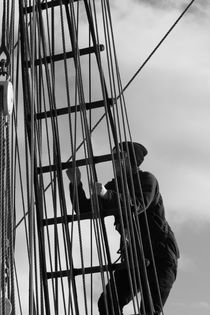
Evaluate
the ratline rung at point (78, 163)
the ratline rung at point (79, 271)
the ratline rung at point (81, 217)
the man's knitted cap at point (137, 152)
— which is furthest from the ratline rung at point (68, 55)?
the ratline rung at point (79, 271)

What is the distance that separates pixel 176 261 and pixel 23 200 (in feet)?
4.74

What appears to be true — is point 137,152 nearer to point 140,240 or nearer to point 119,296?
point 140,240

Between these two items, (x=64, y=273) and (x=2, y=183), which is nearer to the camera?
(x=2, y=183)

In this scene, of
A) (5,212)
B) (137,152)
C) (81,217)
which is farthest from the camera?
(81,217)

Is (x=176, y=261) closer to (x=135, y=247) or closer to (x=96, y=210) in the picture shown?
(x=135, y=247)

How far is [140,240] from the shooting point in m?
4.34

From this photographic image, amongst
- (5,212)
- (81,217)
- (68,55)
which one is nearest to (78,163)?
(81,217)

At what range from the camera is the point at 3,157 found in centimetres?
328

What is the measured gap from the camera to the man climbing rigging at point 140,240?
4.28 meters

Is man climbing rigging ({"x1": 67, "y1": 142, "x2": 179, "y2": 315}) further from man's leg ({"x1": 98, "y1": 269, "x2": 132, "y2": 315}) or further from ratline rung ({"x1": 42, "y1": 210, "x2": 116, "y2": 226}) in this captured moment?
ratline rung ({"x1": 42, "y1": 210, "x2": 116, "y2": 226})

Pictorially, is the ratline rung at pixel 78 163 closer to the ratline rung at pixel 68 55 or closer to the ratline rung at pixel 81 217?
the ratline rung at pixel 81 217

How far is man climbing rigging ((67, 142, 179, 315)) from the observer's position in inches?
169

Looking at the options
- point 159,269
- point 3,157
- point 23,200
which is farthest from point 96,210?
point 3,157

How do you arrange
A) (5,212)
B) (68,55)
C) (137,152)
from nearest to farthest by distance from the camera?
1. (5,212)
2. (137,152)
3. (68,55)
